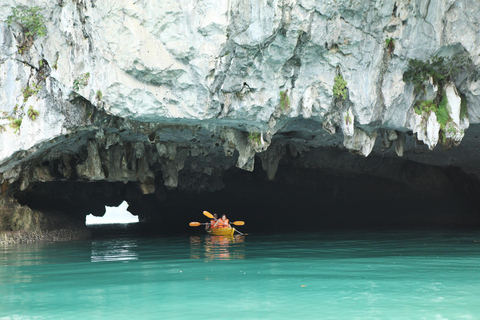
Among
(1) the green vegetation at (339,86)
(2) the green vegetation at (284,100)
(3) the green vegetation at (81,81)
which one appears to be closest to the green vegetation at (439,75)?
(1) the green vegetation at (339,86)

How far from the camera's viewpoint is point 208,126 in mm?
12742

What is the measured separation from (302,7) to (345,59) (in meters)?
1.58

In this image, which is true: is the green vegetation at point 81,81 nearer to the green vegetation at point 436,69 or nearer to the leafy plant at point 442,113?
the green vegetation at point 436,69

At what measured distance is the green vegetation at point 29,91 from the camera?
39.9 ft

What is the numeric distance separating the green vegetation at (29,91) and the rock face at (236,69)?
0.02 metres

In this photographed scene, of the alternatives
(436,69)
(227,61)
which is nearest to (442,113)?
(436,69)

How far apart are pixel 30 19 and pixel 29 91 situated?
Result: 1642mm

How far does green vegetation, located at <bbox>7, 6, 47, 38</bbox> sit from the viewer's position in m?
11.7

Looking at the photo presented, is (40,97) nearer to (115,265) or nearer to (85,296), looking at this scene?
(115,265)

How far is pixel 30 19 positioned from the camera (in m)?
11.7

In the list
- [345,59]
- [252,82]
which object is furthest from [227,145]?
[345,59]

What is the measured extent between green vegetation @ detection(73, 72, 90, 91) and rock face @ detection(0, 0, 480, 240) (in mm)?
22

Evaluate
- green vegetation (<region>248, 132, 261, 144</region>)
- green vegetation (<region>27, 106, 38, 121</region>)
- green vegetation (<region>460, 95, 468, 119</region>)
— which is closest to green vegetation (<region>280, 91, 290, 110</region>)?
green vegetation (<region>248, 132, 261, 144</region>)

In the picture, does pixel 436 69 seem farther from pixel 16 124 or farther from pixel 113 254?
pixel 16 124
